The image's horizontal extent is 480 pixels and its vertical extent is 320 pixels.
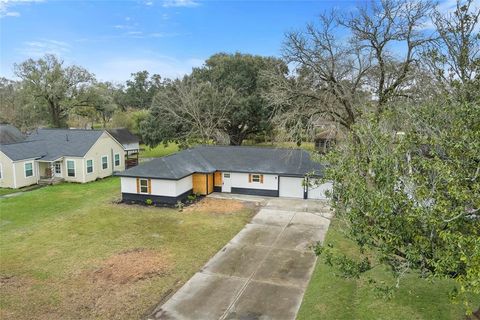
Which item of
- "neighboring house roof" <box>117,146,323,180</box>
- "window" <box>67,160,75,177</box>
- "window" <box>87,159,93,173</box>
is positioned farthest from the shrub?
"window" <box>67,160,75,177</box>

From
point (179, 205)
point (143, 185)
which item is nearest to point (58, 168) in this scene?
point (143, 185)

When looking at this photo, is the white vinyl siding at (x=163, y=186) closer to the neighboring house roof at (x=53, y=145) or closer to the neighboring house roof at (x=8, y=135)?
the neighboring house roof at (x=53, y=145)

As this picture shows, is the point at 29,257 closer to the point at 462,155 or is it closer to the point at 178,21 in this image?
the point at 462,155

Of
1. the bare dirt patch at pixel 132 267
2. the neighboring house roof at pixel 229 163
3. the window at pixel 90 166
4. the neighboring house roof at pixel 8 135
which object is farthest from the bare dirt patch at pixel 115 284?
the neighboring house roof at pixel 8 135

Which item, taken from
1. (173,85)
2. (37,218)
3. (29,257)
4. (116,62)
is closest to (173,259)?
(29,257)

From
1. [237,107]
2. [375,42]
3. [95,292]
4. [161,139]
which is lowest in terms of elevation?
[95,292]

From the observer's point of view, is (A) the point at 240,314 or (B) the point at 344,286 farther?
(B) the point at 344,286
